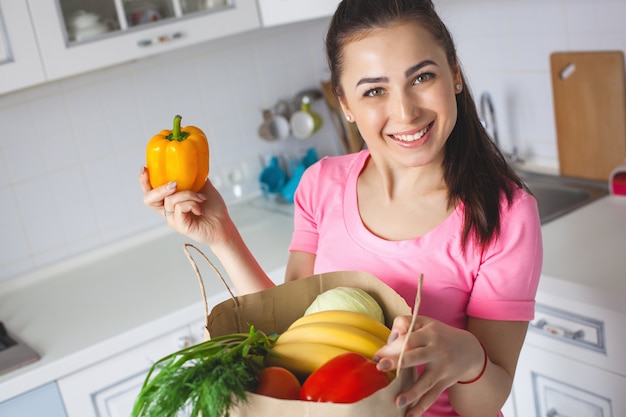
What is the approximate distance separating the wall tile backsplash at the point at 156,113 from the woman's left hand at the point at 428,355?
1485 millimetres

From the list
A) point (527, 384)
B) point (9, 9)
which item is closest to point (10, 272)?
point (9, 9)

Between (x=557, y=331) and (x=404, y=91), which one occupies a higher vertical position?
(x=404, y=91)

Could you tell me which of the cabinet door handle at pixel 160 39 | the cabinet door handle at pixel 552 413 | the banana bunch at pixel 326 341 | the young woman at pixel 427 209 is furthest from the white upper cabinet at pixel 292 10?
the banana bunch at pixel 326 341

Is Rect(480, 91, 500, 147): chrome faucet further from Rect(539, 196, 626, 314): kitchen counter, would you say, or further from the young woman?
the young woman

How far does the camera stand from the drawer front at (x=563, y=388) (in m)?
1.75

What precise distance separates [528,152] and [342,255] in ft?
4.48

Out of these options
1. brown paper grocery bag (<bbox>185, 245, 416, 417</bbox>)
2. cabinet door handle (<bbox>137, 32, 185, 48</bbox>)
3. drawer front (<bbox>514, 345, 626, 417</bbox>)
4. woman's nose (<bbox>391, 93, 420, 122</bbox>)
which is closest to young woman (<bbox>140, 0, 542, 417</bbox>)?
woman's nose (<bbox>391, 93, 420, 122</bbox>)

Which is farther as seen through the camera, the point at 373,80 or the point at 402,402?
the point at 373,80

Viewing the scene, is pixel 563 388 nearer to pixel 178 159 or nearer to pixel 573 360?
pixel 573 360

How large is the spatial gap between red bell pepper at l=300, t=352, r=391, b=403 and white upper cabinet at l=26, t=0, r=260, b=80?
152 cm

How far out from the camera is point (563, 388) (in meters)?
1.86

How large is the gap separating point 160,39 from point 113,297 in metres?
0.73

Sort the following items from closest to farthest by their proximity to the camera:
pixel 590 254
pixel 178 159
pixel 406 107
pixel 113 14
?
pixel 406 107
pixel 178 159
pixel 590 254
pixel 113 14

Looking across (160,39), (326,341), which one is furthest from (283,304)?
(160,39)
